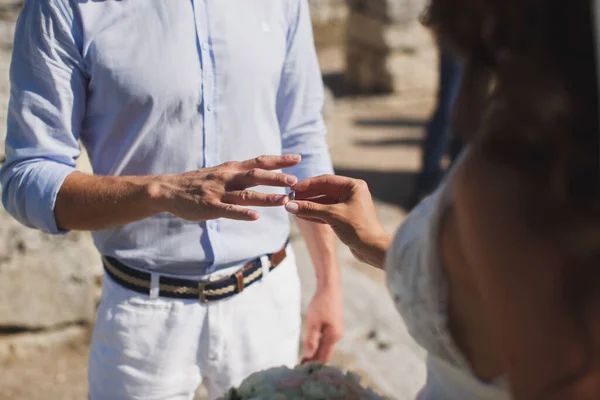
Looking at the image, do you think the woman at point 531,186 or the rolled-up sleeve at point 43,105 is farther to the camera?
the rolled-up sleeve at point 43,105

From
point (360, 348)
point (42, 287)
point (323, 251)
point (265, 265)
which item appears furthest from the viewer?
point (360, 348)

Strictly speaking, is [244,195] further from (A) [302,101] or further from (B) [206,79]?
(A) [302,101]

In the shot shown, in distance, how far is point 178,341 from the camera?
1841mm

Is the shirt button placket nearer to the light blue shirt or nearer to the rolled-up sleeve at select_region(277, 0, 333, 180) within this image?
the light blue shirt

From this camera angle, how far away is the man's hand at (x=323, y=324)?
2072mm

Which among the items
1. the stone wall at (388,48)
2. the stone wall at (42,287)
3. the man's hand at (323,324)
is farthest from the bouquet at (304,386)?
the stone wall at (388,48)

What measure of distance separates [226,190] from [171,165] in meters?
0.29

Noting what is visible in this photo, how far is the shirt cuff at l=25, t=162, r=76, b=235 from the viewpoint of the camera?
67.0 inches

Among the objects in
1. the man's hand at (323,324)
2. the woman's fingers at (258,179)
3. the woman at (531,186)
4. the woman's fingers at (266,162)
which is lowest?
the man's hand at (323,324)

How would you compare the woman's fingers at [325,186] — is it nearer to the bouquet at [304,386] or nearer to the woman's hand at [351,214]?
the woman's hand at [351,214]

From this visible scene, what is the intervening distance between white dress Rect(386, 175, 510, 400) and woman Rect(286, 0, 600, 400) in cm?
6

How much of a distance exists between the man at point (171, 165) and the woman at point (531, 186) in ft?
2.09

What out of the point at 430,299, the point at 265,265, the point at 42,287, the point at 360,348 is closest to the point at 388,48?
the point at 360,348

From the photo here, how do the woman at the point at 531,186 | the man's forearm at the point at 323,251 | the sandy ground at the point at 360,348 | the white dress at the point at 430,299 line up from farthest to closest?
the sandy ground at the point at 360,348, the man's forearm at the point at 323,251, the white dress at the point at 430,299, the woman at the point at 531,186
